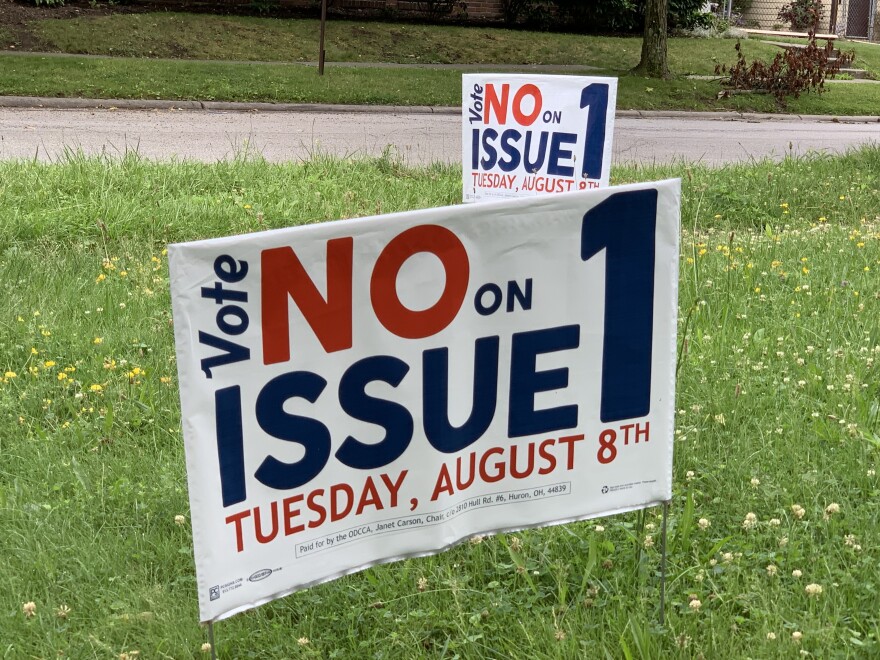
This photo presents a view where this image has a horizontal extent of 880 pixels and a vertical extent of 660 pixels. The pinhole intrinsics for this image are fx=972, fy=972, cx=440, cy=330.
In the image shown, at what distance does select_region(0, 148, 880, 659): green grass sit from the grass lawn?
9.98 m

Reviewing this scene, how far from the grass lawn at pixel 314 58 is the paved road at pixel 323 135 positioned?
1.11m

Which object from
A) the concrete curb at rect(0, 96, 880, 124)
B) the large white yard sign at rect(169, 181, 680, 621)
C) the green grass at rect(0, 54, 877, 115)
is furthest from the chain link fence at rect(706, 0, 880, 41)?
the large white yard sign at rect(169, 181, 680, 621)

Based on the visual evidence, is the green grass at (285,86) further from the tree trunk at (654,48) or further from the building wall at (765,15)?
the building wall at (765,15)

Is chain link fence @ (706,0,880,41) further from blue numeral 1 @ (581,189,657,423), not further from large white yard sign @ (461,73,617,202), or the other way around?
blue numeral 1 @ (581,189,657,423)

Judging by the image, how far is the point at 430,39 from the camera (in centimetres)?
2162

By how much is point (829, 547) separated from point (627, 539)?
0.58 meters

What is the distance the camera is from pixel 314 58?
19266 millimetres

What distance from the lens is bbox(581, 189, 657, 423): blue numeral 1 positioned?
2.29m

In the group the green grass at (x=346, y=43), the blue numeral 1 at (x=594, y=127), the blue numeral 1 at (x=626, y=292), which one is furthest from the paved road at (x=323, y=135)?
the blue numeral 1 at (x=626, y=292)

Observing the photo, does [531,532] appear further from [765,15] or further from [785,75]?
[765,15]

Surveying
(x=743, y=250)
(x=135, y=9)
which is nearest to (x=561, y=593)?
(x=743, y=250)

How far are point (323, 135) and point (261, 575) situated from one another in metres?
10.5

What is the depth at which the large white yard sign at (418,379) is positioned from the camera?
6.56 ft

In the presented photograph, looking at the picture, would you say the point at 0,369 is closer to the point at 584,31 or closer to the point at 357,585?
the point at 357,585
